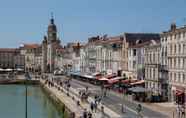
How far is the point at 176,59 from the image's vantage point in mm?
53344

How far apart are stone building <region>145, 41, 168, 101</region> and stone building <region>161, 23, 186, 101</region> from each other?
1328 mm

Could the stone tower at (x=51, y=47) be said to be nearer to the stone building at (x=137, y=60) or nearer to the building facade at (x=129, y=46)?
the building facade at (x=129, y=46)

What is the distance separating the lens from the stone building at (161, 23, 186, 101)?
2010 inches

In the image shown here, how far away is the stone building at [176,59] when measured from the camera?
51.1m

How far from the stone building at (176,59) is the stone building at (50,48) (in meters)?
109

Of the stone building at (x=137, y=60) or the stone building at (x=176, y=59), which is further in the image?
the stone building at (x=137, y=60)

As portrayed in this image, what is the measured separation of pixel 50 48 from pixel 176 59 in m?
116

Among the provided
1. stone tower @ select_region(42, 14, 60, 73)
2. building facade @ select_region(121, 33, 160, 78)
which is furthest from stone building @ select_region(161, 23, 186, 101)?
stone tower @ select_region(42, 14, 60, 73)

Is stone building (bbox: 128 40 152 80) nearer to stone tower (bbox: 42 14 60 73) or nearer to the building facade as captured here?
the building facade

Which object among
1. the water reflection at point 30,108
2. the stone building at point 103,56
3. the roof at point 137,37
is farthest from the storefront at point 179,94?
the stone building at point 103,56

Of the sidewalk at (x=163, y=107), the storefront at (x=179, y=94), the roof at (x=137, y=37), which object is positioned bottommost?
the sidewalk at (x=163, y=107)

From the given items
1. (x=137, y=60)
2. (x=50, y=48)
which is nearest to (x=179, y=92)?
(x=137, y=60)

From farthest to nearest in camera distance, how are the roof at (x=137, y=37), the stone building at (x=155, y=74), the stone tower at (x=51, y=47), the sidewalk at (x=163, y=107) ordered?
the stone tower at (x=51, y=47), the roof at (x=137, y=37), the stone building at (x=155, y=74), the sidewalk at (x=163, y=107)

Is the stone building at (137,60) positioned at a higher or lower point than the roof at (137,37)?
lower
